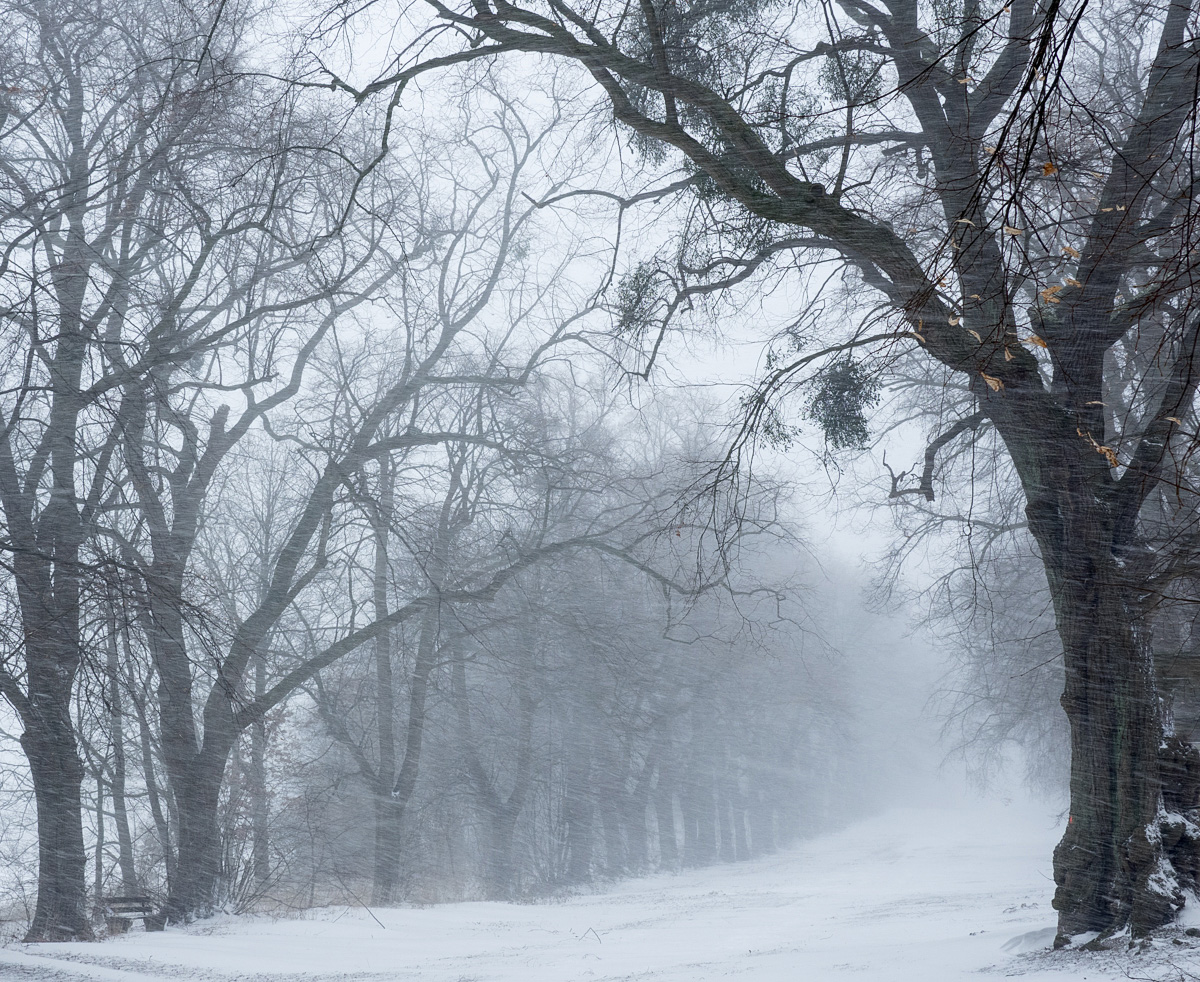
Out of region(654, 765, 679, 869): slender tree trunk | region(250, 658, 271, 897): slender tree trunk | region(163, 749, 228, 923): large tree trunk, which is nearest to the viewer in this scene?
region(163, 749, 228, 923): large tree trunk

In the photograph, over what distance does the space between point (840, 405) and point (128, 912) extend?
11069 mm

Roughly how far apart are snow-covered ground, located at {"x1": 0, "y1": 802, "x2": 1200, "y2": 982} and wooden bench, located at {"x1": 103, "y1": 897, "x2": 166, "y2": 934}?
0.75 meters

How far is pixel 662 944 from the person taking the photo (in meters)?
10.1

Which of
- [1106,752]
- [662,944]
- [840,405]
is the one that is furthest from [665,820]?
[840,405]

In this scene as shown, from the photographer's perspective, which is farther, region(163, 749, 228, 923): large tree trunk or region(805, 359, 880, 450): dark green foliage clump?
region(163, 749, 228, 923): large tree trunk

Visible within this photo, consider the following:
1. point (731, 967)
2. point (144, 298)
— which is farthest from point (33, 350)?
point (731, 967)

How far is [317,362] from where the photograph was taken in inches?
594

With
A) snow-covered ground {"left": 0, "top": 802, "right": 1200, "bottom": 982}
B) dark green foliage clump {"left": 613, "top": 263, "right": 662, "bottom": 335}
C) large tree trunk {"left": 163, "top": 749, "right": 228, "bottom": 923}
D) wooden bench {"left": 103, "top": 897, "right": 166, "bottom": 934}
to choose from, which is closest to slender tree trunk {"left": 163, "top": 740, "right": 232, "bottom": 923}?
large tree trunk {"left": 163, "top": 749, "right": 228, "bottom": 923}

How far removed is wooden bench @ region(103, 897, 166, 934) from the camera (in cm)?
1068

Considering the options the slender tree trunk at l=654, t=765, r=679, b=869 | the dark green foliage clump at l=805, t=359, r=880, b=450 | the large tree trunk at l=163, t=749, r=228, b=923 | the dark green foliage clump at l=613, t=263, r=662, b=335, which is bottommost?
the slender tree trunk at l=654, t=765, r=679, b=869

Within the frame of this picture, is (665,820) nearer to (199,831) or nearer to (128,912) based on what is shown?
(199,831)

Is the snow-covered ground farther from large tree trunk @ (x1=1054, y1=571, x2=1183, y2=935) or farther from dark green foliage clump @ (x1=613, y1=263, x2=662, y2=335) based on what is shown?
dark green foliage clump @ (x1=613, y1=263, x2=662, y2=335)

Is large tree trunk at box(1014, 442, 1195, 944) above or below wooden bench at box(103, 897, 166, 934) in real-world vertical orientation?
above

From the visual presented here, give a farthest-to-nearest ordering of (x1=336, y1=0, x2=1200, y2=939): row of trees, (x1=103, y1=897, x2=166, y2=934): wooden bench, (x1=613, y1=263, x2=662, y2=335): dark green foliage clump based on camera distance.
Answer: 1. (x1=103, y1=897, x2=166, y2=934): wooden bench
2. (x1=613, y1=263, x2=662, y2=335): dark green foliage clump
3. (x1=336, y1=0, x2=1200, y2=939): row of trees
